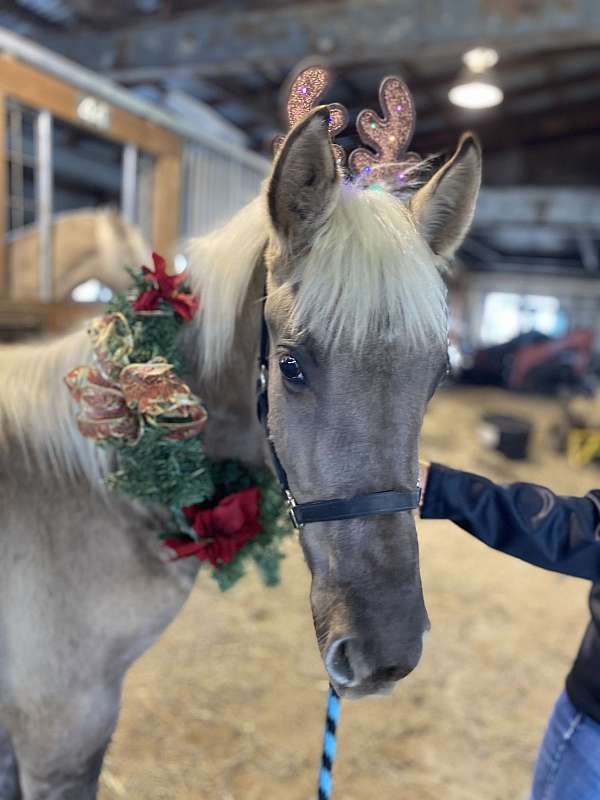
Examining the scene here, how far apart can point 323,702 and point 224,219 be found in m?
1.66

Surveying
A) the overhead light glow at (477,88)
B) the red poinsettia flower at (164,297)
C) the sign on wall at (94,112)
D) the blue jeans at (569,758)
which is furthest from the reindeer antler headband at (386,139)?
the overhead light glow at (477,88)

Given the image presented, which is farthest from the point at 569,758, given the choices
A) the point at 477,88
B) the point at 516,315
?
the point at 516,315

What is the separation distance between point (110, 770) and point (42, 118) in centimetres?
233

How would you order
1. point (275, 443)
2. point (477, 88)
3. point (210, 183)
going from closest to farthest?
point (275, 443) → point (210, 183) → point (477, 88)

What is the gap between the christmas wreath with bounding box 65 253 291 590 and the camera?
896 mm

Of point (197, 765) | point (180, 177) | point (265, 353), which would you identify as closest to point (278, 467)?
point (265, 353)

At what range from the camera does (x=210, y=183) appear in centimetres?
328

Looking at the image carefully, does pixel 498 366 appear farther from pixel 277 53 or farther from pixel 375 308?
pixel 375 308

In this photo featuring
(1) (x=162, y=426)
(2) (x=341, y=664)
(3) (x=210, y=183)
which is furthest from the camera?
(3) (x=210, y=183)

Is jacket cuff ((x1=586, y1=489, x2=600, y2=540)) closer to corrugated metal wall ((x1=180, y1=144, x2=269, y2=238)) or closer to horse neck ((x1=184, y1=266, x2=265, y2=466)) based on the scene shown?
horse neck ((x1=184, y1=266, x2=265, y2=466))

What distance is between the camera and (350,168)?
2.98ft

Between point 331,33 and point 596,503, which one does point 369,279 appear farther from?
point 331,33

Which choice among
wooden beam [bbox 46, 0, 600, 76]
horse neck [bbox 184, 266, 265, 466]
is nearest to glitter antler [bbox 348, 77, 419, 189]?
horse neck [bbox 184, 266, 265, 466]

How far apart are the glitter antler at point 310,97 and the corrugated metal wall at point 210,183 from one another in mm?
2163
